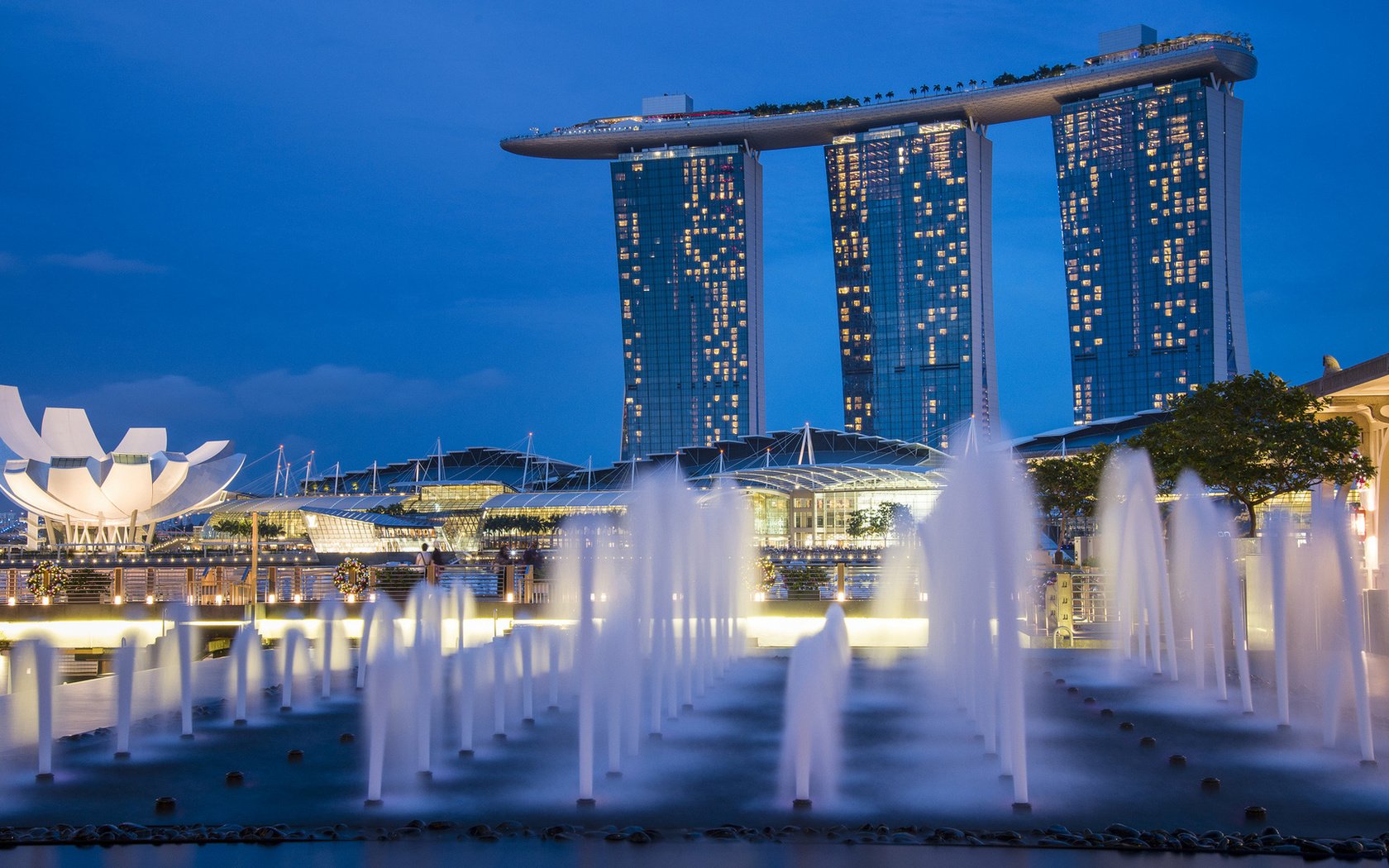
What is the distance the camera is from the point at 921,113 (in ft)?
375

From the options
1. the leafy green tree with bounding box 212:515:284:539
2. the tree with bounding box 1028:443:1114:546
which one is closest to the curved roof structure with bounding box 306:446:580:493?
the leafy green tree with bounding box 212:515:284:539

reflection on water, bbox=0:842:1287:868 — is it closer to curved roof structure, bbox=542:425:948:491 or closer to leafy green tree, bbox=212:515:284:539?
curved roof structure, bbox=542:425:948:491

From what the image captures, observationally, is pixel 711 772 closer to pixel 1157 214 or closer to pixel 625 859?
pixel 625 859

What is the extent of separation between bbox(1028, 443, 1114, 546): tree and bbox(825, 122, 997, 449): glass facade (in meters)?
65.5

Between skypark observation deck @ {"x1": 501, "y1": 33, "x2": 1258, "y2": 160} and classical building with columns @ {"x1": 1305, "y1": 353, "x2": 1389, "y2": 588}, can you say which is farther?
skypark observation deck @ {"x1": 501, "y1": 33, "x2": 1258, "y2": 160}

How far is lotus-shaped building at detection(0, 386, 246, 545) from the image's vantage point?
2183 inches

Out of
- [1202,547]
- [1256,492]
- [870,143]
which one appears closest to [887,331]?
[870,143]

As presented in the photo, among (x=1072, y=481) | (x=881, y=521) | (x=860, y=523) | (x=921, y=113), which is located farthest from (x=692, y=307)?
(x=1072, y=481)

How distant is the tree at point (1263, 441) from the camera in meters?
21.3

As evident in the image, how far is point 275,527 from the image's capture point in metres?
86.7

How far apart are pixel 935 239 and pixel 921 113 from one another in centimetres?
1359

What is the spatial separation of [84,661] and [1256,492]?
75.0 feet

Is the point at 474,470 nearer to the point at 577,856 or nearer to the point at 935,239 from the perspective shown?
the point at 935,239

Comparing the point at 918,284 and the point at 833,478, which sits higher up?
the point at 918,284
